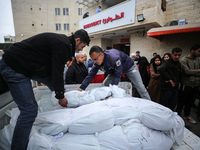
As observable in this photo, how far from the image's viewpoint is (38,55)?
43.3 inches

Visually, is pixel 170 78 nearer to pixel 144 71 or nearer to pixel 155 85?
pixel 155 85

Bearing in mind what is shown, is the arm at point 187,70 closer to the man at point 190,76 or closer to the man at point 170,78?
the man at point 190,76

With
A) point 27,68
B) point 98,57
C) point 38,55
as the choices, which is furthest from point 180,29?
point 27,68

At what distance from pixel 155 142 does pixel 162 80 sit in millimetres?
1748

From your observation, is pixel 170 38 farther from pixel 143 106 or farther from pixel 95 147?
pixel 95 147

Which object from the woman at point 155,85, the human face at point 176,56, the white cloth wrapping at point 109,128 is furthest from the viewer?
the woman at point 155,85

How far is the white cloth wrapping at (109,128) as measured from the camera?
0.97 metres

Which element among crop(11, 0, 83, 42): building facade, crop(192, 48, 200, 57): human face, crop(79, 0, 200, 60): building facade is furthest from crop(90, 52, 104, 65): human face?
crop(11, 0, 83, 42): building facade

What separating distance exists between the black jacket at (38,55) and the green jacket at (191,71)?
2655 mm

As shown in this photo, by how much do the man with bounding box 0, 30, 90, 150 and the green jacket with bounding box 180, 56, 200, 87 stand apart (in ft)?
8.67

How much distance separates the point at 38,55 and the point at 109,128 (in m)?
1.09

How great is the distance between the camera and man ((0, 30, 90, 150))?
103 cm

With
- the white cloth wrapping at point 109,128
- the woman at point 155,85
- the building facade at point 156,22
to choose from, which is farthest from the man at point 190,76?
the building facade at point 156,22

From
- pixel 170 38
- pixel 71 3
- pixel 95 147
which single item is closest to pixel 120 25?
pixel 170 38
